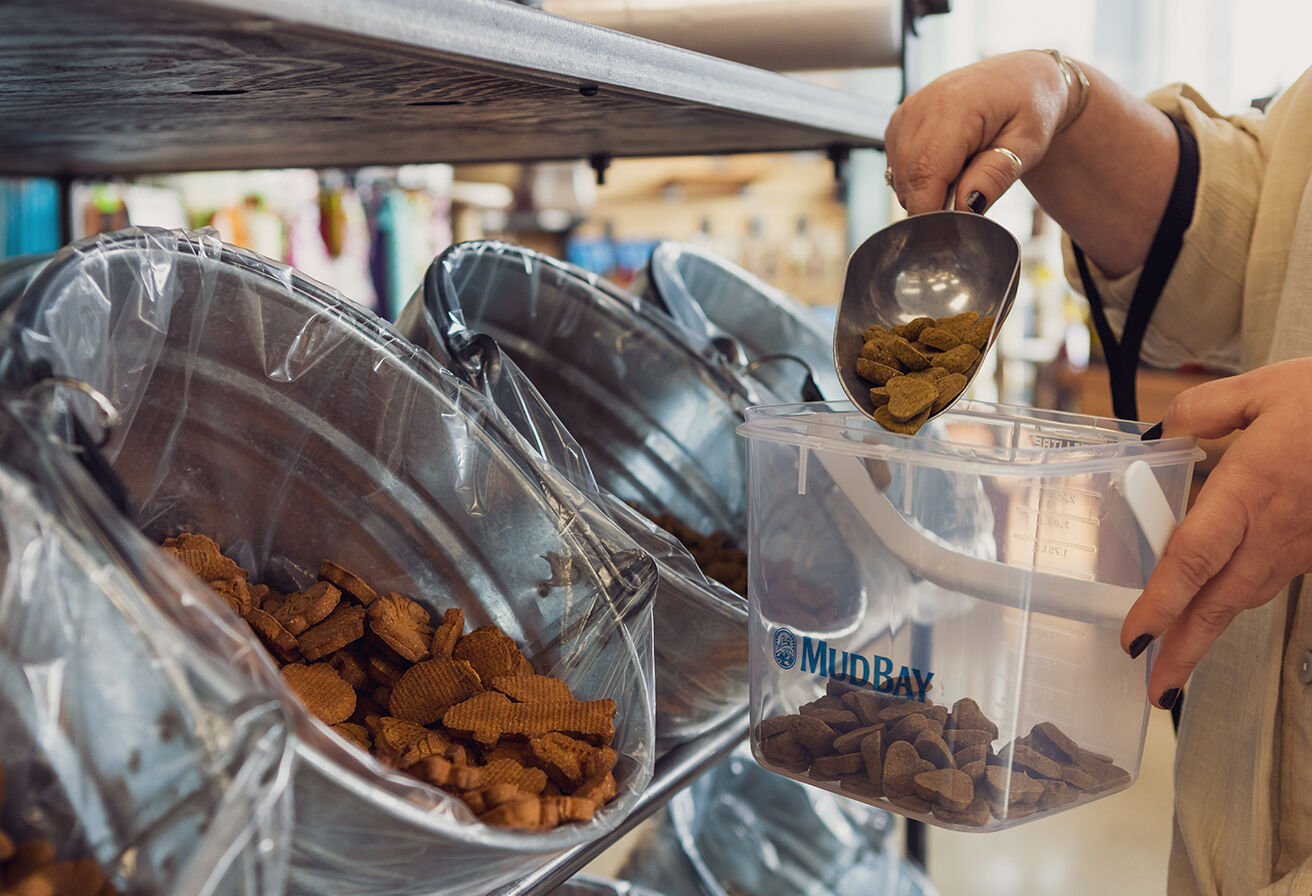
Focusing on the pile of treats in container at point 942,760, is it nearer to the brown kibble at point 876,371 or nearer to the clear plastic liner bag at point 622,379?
the brown kibble at point 876,371

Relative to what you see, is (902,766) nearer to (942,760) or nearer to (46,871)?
(942,760)

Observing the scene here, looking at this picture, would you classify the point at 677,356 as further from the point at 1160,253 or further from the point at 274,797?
the point at 274,797

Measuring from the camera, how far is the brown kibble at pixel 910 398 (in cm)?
64

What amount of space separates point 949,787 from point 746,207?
4936mm

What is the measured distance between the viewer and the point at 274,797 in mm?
372

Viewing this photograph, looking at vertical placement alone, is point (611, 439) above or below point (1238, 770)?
above

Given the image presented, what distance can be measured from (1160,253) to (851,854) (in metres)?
0.93

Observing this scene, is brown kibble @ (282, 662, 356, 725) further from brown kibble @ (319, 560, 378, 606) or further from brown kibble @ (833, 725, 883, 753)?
brown kibble @ (833, 725, 883, 753)

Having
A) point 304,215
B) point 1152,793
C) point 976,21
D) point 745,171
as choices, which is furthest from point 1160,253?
point 976,21

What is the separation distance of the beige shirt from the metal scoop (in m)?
0.27

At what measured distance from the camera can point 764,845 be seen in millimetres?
1484

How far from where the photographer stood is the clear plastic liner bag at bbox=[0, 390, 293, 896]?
365mm

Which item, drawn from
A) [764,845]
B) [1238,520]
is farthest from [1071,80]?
[764,845]

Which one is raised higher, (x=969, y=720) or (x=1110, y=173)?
(x=1110, y=173)
